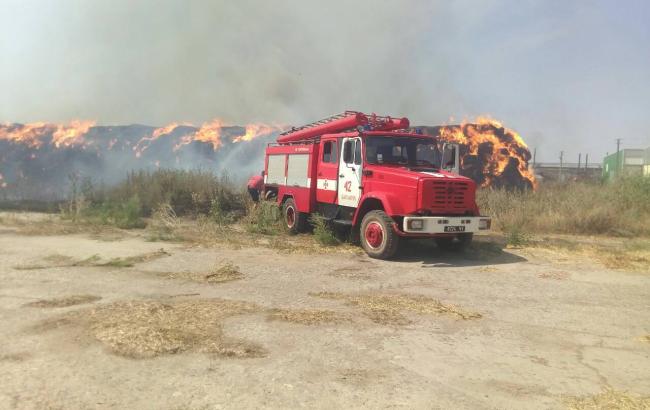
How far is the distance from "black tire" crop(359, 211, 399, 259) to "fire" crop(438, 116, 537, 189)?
10808 millimetres

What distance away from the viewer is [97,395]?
3193 mm

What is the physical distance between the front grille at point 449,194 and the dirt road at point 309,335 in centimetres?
122

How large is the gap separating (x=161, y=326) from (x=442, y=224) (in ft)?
17.8

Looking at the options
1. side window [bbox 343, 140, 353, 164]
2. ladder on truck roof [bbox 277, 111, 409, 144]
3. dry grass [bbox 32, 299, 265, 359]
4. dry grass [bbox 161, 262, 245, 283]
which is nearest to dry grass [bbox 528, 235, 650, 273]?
ladder on truck roof [bbox 277, 111, 409, 144]

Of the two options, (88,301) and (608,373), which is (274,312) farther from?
(608,373)

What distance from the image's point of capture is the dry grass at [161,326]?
13.0 ft

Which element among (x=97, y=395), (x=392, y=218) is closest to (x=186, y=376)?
(x=97, y=395)

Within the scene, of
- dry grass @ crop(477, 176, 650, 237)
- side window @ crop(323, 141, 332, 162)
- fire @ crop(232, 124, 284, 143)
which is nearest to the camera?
side window @ crop(323, 141, 332, 162)

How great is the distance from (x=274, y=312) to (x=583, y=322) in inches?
136

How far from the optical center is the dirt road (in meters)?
3.34

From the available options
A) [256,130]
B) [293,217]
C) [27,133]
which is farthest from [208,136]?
[293,217]

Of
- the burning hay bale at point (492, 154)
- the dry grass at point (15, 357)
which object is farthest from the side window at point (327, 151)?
the burning hay bale at point (492, 154)

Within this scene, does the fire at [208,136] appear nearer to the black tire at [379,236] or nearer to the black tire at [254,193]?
the black tire at [254,193]

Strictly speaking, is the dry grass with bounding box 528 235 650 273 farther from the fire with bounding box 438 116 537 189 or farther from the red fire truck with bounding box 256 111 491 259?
the fire with bounding box 438 116 537 189
